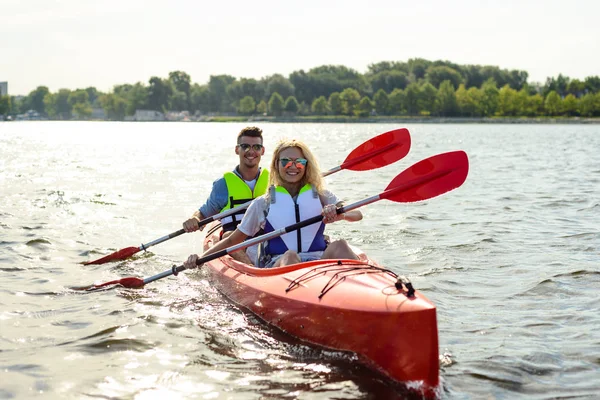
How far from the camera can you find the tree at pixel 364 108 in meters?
130

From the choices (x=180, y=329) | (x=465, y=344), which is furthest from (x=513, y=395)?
(x=180, y=329)

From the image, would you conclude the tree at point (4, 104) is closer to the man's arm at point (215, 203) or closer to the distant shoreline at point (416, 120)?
the distant shoreline at point (416, 120)

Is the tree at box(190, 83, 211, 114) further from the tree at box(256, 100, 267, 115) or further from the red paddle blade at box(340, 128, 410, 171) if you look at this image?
the red paddle blade at box(340, 128, 410, 171)

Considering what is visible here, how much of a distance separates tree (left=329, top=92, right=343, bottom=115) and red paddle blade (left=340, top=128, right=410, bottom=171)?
126 metres

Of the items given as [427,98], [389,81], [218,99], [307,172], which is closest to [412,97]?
[427,98]

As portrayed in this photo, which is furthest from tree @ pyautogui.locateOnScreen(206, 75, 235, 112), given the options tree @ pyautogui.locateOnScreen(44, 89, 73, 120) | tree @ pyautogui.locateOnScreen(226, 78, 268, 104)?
tree @ pyautogui.locateOnScreen(44, 89, 73, 120)

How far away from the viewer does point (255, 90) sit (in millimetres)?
151375

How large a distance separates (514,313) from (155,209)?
9851mm

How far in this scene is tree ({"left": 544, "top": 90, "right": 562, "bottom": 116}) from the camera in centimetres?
11531

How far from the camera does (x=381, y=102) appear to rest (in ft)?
424

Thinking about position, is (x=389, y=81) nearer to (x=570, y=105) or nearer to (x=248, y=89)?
(x=248, y=89)

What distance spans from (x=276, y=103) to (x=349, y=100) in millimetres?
14828

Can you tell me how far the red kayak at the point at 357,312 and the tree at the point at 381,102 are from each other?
408 feet

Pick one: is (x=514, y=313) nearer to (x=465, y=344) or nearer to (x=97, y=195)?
(x=465, y=344)
